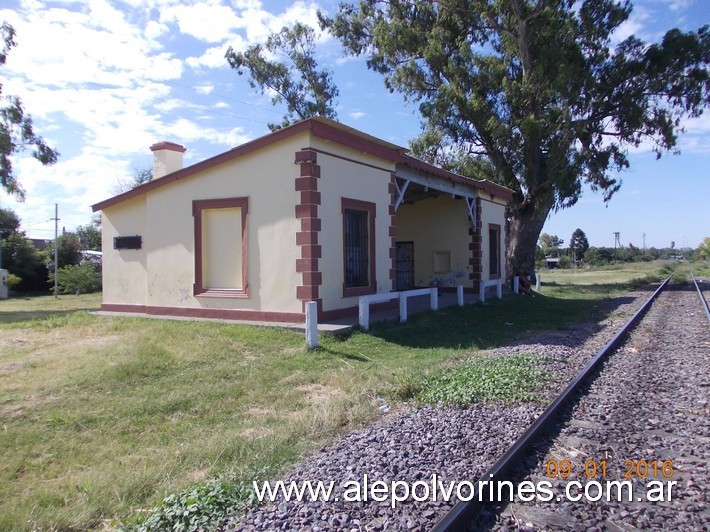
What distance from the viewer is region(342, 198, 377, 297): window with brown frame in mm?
11796

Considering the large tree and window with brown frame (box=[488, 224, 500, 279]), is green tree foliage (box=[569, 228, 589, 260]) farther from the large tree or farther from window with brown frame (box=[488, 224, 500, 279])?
window with brown frame (box=[488, 224, 500, 279])

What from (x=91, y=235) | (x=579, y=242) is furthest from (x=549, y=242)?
(x=91, y=235)

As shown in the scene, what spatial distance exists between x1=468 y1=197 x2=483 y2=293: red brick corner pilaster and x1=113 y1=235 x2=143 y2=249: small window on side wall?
429 inches

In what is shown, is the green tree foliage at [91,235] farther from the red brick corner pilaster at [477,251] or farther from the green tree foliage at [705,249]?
the green tree foliage at [705,249]

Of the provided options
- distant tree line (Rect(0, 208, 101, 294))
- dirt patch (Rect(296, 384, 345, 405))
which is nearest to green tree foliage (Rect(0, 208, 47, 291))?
distant tree line (Rect(0, 208, 101, 294))

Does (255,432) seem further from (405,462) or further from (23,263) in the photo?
(23,263)

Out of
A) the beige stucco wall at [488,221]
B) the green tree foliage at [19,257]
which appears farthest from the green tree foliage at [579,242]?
the green tree foliage at [19,257]

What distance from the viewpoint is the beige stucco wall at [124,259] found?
43.4 ft

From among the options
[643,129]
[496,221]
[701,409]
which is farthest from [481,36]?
[701,409]

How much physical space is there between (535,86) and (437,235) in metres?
8.45

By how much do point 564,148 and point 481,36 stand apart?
718 cm

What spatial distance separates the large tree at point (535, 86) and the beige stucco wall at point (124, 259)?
51.5 ft

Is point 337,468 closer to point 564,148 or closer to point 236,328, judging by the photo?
point 236,328

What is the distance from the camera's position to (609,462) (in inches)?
170
